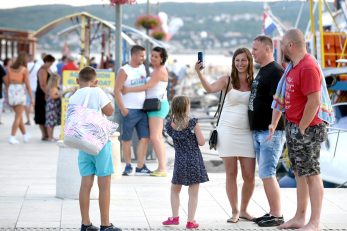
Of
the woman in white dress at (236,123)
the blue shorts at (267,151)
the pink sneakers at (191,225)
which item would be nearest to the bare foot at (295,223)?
the blue shorts at (267,151)

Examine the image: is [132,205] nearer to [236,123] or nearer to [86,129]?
[236,123]

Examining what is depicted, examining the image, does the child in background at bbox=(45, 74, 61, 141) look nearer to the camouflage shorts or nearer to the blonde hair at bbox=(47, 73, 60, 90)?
the blonde hair at bbox=(47, 73, 60, 90)

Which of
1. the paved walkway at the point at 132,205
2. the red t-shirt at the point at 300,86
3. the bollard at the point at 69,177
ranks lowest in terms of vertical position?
the paved walkway at the point at 132,205

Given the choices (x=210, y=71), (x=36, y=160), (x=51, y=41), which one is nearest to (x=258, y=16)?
(x=51, y=41)

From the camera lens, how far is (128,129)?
13.8 meters

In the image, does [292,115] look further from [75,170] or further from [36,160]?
[36,160]

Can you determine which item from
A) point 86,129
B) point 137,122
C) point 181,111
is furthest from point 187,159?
point 137,122

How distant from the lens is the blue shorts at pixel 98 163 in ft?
30.2

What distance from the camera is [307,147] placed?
9.24m

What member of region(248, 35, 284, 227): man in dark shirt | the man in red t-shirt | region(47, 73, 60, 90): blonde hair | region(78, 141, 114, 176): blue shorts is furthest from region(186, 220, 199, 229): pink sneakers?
region(47, 73, 60, 90): blonde hair

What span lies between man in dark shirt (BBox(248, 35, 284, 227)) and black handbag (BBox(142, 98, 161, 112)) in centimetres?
390

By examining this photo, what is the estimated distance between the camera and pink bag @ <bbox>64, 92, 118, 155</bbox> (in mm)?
9055

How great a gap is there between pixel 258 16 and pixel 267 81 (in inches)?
6149

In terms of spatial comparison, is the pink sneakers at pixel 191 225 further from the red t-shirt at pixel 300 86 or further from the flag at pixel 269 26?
the flag at pixel 269 26
